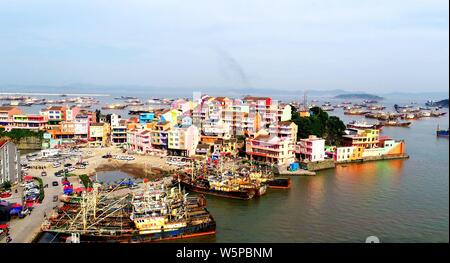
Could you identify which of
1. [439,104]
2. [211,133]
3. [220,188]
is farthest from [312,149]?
[439,104]

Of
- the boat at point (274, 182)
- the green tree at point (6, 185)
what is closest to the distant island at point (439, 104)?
the boat at point (274, 182)

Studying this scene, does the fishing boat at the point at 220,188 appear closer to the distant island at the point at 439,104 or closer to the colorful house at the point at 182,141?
the colorful house at the point at 182,141

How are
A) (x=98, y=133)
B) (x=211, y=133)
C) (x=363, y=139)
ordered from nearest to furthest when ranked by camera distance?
(x=363, y=139), (x=211, y=133), (x=98, y=133)

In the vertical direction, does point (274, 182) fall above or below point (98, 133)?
below

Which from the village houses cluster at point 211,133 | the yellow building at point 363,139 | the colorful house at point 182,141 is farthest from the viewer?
the yellow building at point 363,139

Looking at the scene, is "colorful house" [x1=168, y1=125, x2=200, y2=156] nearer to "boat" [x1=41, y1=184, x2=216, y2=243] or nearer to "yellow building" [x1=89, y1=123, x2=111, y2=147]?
"yellow building" [x1=89, y1=123, x2=111, y2=147]

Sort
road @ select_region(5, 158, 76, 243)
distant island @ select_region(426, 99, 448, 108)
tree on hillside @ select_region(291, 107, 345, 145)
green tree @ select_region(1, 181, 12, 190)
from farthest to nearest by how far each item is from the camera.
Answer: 1. distant island @ select_region(426, 99, 448, 108)
2. tree on hillside @ select_region(291, 107, 345, 145)
3. green tree @ select_region(1, 181, 12, 190)
4. road @ select_region(5, 158, 76, 243)

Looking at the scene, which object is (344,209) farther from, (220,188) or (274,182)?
(220,188)

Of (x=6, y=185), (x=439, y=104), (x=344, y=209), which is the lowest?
(x=344, y=209)

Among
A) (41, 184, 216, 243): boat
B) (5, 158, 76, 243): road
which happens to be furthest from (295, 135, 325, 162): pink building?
(5, 158, 76, 243): road
